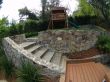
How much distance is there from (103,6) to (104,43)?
4584 mm

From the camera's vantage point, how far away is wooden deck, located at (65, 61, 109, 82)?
910 centimetres

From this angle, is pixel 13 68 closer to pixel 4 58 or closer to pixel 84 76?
pixel 4 58

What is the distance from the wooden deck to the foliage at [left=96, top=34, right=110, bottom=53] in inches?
63.5

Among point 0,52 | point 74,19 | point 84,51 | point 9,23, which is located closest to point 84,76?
point 0,52

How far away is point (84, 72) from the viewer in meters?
10.1

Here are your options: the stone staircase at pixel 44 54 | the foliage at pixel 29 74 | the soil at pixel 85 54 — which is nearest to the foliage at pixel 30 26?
the stone staircase at pixel 44 54

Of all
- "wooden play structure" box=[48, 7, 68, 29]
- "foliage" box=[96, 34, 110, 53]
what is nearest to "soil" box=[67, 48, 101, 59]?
"foliage" box=[96, 34, 110, 53]

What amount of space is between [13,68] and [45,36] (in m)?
4.81

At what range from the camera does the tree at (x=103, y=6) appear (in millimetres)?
16914

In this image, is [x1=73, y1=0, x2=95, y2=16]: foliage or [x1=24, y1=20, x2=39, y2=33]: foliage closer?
[x1=24, y1=20, x2=39, y2=33]: foliage

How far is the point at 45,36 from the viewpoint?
13883mm

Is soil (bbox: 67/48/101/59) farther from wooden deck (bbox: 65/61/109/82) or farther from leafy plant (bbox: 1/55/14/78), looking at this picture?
leafy plant (bbox: 1/55/14/78)

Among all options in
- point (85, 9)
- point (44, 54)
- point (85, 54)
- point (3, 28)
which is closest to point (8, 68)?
point (44, 54)

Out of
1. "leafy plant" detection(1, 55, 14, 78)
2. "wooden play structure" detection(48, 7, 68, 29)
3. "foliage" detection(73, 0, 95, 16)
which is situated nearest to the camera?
"leafy plant" detection(1, 55, 14, 78)
